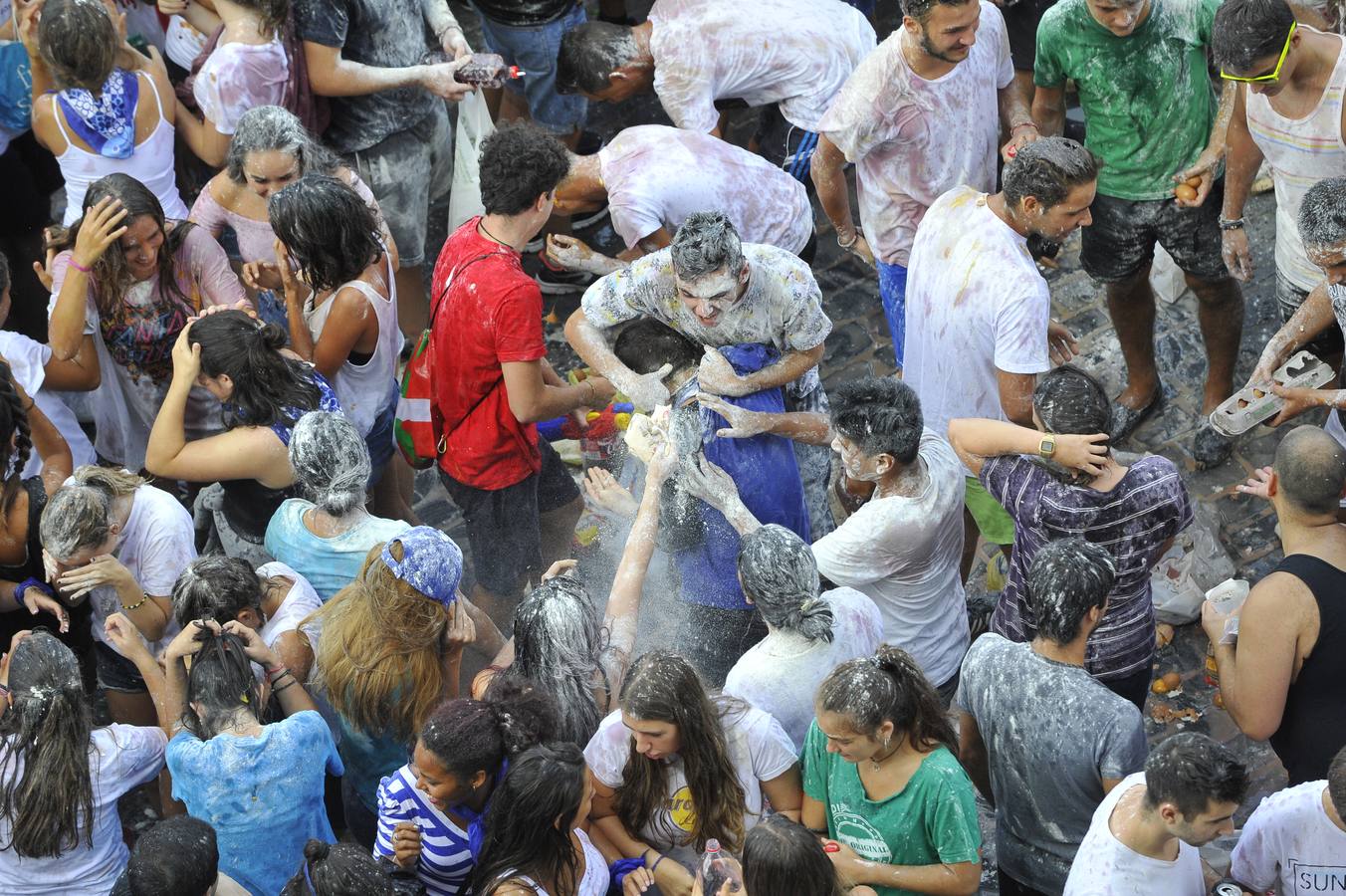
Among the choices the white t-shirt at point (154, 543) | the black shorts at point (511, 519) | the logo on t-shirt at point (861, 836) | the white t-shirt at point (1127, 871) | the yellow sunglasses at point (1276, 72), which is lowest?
the black shorts at point (511, 519)

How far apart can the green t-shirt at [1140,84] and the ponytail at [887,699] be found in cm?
277

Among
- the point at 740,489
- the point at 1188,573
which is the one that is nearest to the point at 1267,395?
the point at 1188,573

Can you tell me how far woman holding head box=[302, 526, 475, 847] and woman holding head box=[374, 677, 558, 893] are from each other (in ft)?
1.16

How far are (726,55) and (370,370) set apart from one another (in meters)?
2.00

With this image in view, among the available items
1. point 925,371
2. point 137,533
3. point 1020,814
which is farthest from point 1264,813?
point 137,533

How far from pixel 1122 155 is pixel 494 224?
242cm

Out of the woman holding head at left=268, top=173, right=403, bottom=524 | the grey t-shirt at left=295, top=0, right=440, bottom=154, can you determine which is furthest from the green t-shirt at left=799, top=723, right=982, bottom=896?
the grey t-shirt at left=295, top=0, right=440, bottom=154

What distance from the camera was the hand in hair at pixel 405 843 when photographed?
11.3 feet

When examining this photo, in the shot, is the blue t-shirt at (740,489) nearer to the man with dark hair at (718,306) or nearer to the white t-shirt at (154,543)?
the man with dark hair at (718,306)

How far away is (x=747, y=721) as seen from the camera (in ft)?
11.5

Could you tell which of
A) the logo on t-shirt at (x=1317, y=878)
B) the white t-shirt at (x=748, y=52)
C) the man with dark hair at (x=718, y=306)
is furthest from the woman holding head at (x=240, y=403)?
the logo on t-shirt at (x=1317, y=878)

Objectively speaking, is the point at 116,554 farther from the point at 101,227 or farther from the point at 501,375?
the point at 501,375

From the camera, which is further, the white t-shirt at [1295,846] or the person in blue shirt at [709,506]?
the person in blue shirt at [709,506]

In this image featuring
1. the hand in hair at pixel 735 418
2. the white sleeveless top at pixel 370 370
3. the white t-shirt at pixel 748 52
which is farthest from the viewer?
the white t-shirt at pixel 748 52
